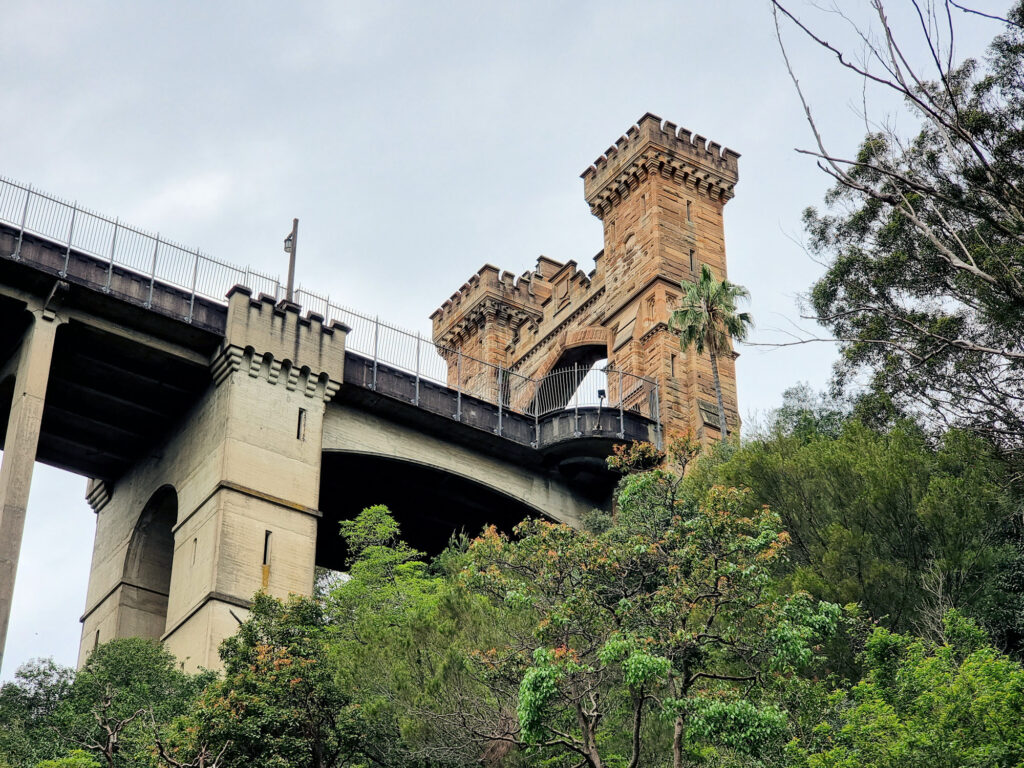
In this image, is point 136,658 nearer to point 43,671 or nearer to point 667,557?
point 43,671

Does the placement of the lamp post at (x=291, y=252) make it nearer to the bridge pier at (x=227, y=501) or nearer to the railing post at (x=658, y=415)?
the bridge pier at (x=227, y=501)

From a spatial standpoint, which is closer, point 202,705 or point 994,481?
point 202,705

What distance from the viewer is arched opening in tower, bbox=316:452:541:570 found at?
125 feet

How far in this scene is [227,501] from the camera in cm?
3197

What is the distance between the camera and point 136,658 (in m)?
27.3

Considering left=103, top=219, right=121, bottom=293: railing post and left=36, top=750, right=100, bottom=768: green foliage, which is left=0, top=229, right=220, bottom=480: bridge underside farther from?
left=36, top=750, right=100, bottom=768: green foliage

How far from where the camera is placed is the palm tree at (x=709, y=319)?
42.2 meters

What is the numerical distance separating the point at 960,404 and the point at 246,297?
17400 millimetres

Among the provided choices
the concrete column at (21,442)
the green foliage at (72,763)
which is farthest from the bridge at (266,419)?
the green foliage at (72,763)

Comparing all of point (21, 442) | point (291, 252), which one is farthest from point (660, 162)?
point (21, 442)

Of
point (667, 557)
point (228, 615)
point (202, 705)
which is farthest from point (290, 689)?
point (228, 615)

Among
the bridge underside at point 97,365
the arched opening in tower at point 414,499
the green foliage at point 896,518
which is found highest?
the bridge underside at point 97,365

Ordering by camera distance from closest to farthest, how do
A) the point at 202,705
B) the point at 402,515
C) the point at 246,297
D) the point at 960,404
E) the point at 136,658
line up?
the point at 202,705, the point at 136,658, the point at 960,404, the point at 246,297, the point at 402,515

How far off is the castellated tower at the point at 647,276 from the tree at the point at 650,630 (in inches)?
724
